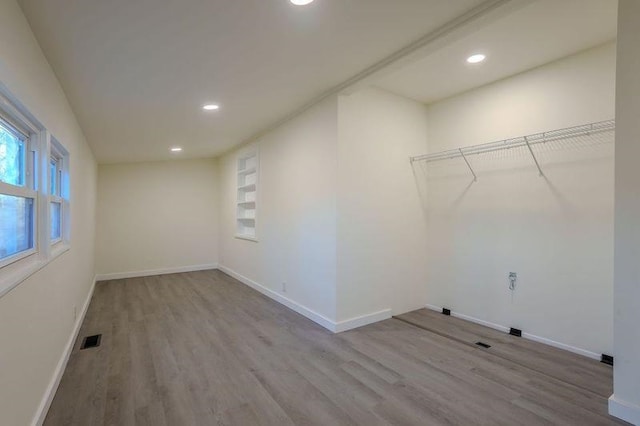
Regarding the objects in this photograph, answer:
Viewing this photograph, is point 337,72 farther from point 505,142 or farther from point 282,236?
point 282,236

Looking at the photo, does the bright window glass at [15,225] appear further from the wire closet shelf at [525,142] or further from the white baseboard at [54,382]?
the wire closet shelf at [525,142]

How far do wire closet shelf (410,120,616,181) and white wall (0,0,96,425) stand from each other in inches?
140

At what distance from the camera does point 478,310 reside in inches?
143

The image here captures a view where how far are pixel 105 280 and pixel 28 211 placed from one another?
464 cm

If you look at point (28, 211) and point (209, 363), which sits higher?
point (28, 211)

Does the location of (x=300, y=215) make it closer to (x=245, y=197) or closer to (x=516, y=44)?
(x=245, y=197)

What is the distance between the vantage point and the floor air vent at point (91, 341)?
121 inches

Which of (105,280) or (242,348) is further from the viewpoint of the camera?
(105,280)

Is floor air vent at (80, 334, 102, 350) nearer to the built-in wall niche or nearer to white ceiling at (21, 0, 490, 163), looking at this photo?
white ceiling at (21, 0, 490, 163)

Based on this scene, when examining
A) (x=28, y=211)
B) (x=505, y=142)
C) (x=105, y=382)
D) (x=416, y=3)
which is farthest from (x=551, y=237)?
(x=28, y=211)

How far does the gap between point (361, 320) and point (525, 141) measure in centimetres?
246

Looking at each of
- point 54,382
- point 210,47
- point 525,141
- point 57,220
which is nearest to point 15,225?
point 54,382

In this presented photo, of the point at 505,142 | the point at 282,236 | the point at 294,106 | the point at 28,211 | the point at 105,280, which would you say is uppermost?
the point at 294,106

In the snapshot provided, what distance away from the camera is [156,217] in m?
Answer: 6.62
